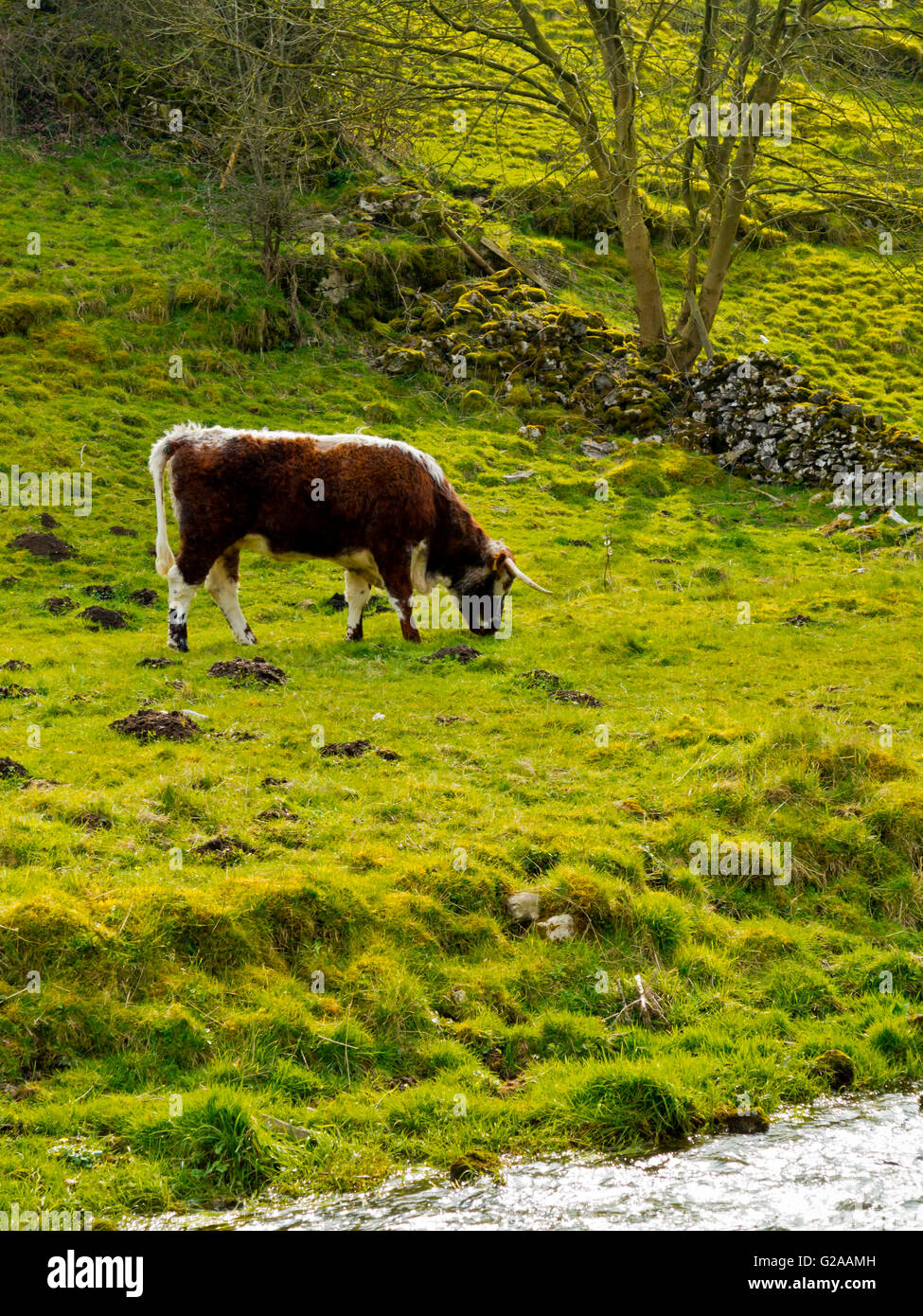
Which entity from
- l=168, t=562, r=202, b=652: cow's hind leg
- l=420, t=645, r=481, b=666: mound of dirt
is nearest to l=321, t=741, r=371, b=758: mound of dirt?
l=420, t=645, r=481, b=666: mound of dirt

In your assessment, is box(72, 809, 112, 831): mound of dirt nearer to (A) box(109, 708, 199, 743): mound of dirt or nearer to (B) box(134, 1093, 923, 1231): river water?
(A) box(109, 708, 199, 743): mound of dirt

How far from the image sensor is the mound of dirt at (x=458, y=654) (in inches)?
571

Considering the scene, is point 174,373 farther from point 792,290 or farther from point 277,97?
point 792,290

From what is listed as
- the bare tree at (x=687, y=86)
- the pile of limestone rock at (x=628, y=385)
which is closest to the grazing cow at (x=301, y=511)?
the bare tree at (x=687, y=86)

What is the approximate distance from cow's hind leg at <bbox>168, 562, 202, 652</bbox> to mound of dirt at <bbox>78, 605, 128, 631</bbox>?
→ 4.34ft

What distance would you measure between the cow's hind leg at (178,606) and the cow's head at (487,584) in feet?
12.5

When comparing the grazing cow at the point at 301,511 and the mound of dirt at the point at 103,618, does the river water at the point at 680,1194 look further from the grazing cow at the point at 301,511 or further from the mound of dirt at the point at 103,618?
the mound of dirt at the point at 103,618

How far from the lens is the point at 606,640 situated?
1500 cm

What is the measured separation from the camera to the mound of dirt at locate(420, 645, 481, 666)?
1450 centimetres

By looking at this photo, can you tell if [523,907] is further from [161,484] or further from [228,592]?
[161,484]

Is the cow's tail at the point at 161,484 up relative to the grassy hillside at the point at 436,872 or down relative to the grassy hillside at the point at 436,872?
up

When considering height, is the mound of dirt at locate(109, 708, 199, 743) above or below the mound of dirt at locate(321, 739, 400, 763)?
above

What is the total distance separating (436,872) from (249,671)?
16.1ft

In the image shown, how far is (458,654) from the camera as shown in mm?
14578
